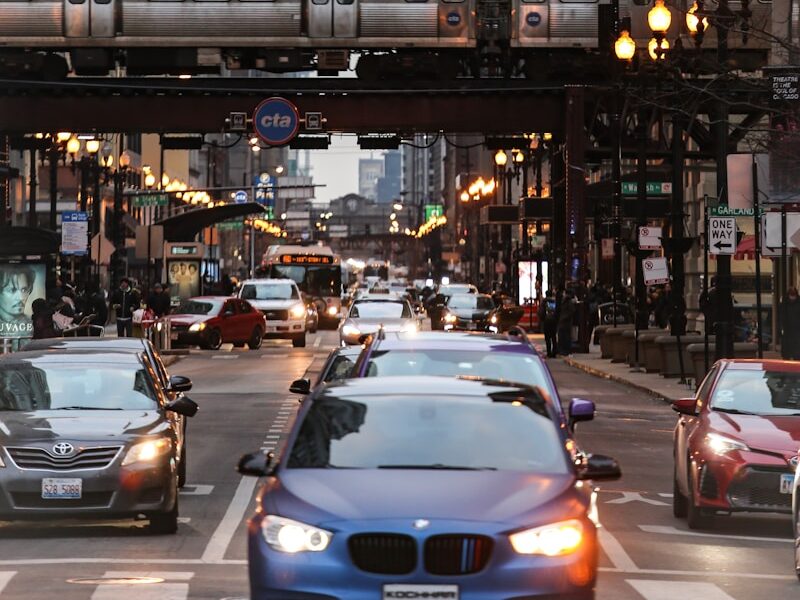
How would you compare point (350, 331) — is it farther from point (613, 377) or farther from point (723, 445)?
point (723, 445)

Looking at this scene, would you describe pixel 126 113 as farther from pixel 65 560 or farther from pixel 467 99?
pixel 65 560

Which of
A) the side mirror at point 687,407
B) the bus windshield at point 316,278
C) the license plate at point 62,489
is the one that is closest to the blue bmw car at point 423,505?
the license plate at point 62,489

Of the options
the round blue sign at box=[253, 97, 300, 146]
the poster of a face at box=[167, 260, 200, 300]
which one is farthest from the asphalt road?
the poster of a face at box=[167, 260, 200, 300]

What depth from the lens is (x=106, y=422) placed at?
14414 millimetres

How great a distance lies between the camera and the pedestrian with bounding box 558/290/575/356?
152ft

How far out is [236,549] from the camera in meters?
13.4

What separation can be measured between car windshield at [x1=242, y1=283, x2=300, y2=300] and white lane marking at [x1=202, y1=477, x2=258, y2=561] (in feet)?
118

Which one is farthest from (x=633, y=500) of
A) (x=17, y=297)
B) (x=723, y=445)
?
(x=17, y=297)

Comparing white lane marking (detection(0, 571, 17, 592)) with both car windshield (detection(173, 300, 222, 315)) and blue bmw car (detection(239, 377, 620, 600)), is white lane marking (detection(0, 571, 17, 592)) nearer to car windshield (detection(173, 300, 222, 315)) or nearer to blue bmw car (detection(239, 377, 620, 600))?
blue bmw car (detection(239, 377, 620, 600))

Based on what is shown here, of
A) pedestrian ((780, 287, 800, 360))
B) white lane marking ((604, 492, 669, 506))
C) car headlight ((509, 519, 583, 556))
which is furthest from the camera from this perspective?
pedestrian ((780, 287, 800, 360))

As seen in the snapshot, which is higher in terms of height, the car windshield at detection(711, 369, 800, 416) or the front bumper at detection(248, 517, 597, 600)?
the car windshield at detection(711, 369, 800, 416)

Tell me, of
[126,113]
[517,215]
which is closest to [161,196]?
[517,215]

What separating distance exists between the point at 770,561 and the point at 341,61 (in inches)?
1142

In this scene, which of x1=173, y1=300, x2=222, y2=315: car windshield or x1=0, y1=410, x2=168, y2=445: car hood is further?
x1=173, y1=300, x2=222, y2=315: car windshield
